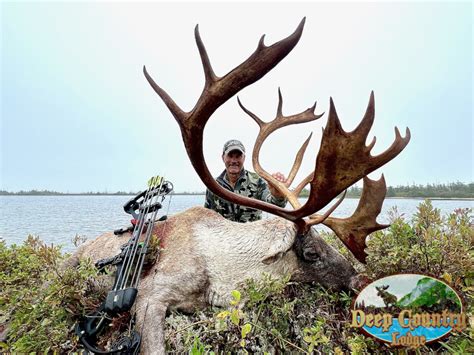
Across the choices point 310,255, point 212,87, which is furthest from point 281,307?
point 212,87

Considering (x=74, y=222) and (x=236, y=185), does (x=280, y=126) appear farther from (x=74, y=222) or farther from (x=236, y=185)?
(x=74, y=222)

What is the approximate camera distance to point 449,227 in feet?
7.95

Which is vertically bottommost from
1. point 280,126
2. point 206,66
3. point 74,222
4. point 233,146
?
point 74,222

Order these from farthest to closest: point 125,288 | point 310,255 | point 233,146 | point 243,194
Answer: point 243,194 < point 233,146 < point 310,255 < point 125,288

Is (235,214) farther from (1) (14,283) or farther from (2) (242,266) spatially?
(1) (14,283)

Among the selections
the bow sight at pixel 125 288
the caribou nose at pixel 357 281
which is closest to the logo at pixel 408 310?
the caribou nose at pixel 357 281

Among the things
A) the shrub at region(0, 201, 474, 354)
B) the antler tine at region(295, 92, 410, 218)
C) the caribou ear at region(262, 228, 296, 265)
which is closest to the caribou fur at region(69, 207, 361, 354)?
the caribou ear at region(262, 228, 296, 265)

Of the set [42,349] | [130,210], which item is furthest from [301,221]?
[42,349]

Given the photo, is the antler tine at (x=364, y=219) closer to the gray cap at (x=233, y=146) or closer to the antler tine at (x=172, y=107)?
the antler tine at (x=172, y=107)

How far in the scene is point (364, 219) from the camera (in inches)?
111

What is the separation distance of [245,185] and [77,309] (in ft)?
10.4

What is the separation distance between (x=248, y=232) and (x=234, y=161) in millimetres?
1991

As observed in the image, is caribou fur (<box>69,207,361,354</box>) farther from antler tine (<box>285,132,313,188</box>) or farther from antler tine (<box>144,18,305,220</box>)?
antler tine (<box>285,132,313,188</box>)

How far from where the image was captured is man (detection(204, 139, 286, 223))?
4629mm
